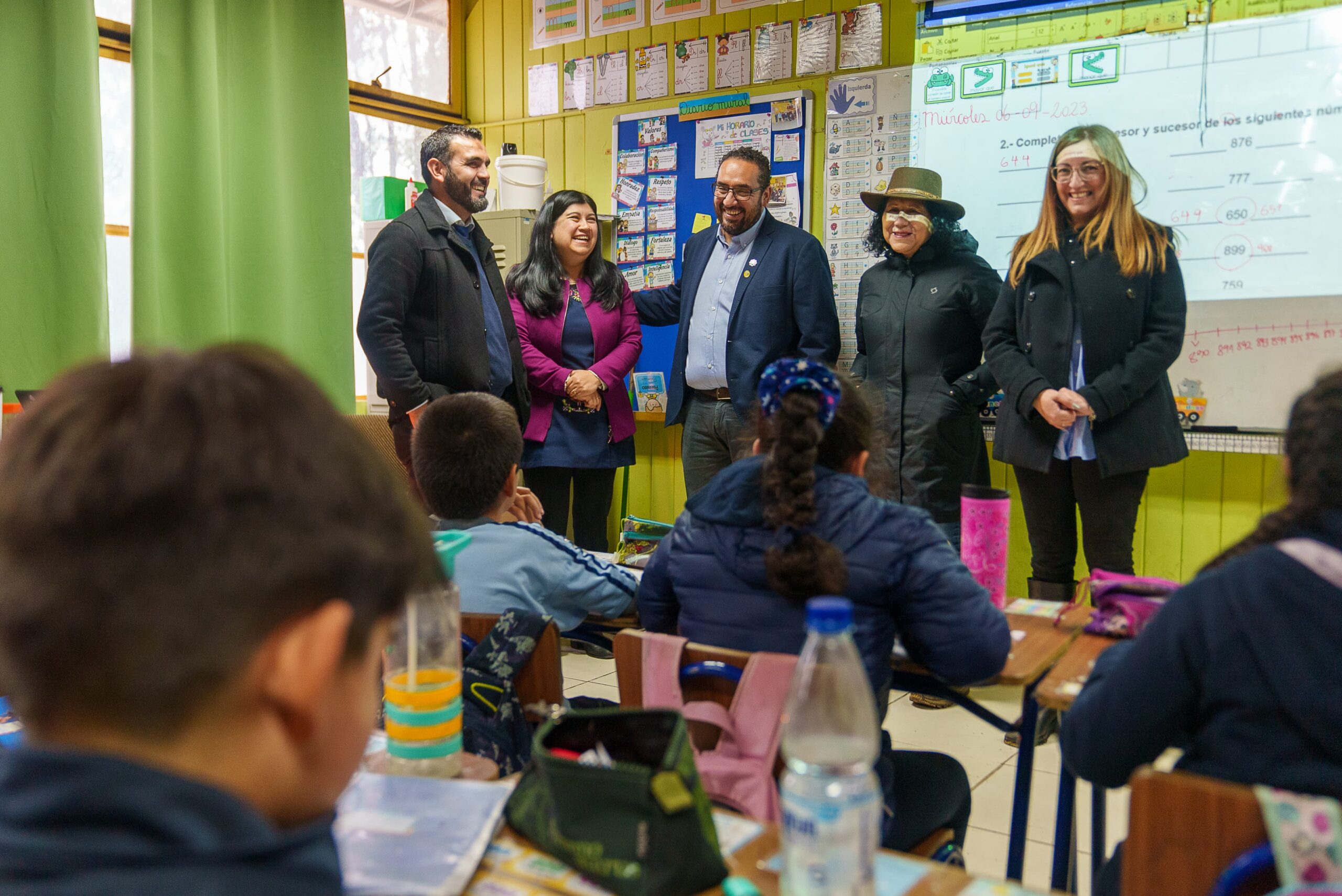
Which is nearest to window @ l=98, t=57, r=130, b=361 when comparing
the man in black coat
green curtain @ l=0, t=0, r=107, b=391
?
green curtain @ l=0, t=0, r=107, b=391

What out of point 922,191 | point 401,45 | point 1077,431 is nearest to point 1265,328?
point 1077,431

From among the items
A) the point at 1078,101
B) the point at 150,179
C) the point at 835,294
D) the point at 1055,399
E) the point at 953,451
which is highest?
the point at 1078,101

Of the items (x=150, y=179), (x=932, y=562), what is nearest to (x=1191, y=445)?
(x=932, y=562)

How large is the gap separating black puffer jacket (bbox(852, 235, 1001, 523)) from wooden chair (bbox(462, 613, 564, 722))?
88.4 inches

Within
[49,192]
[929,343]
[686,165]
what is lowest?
[929,343]

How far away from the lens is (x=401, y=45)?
5020 mm

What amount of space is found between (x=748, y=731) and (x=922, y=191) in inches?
107

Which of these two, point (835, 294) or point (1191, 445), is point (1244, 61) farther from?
point (835, 294)

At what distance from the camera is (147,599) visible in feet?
1.74

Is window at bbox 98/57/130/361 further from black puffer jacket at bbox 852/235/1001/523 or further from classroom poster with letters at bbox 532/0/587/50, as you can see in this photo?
black puffer jacket at bbox 852/235/1001/523

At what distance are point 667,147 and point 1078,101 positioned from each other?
1.83 metres

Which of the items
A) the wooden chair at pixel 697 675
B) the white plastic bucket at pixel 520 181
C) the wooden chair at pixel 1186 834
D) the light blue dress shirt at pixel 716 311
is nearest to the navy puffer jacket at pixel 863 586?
the wooden chair at pixel 697 675

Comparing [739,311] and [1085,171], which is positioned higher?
[1085,171]

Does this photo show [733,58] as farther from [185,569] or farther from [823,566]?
[185,569]
